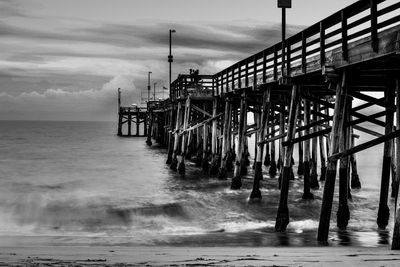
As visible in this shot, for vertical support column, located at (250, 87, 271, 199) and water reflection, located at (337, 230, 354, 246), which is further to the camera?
vertical support column, located at (250, 87, 271, 199)

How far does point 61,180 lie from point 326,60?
18.1 m

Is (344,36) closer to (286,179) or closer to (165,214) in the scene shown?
(286,179)

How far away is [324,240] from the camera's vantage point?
9086 mm

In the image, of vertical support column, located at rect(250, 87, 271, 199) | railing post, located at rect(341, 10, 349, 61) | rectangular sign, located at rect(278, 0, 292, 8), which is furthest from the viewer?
vertical support column, located at rect(250, 87, 271, 199)

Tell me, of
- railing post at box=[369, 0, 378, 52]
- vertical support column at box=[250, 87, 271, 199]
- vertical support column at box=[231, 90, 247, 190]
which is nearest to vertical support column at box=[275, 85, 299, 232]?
vertical support column at box=[250, 87, 271, 199]

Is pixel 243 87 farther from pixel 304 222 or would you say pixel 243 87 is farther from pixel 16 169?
pixel 16 169

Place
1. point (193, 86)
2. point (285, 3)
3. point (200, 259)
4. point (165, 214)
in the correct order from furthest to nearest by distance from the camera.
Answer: point (193, 86) < point (165, 214) < point (285, 3) < point (200, 259)

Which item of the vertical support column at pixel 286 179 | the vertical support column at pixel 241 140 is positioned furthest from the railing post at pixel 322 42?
the vertical support column at pixel 241 140

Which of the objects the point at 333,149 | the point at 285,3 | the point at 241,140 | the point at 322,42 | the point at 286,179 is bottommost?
the point at 286,179

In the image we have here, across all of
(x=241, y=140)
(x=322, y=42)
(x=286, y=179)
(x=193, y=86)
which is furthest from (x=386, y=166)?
(x=193, y=86)

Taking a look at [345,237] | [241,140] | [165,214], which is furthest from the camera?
[241,140]

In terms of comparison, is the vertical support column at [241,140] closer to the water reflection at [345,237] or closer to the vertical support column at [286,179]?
the vertical support column at [286,179]

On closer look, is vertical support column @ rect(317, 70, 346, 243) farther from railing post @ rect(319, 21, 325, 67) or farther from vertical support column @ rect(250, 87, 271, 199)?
vertical support column @ rect(250, 87, 271, 199)

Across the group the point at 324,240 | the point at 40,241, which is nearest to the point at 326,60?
the point at 324,240
